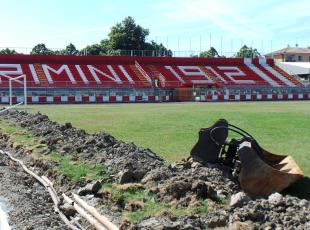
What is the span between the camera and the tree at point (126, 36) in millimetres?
97125

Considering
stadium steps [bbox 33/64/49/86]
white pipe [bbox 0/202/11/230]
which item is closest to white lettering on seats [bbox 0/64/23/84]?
stadium steps [bbox 33/64/49/86]

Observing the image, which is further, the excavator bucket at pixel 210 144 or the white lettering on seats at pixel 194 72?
the white lettering on seats at pixel 194 72

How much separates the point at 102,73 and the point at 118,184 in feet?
189

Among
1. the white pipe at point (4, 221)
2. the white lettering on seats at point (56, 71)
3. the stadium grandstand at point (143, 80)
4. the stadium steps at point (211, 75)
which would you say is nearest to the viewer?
the white pipe at point (4, 221)

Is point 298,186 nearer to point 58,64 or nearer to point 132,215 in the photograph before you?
point 132,215

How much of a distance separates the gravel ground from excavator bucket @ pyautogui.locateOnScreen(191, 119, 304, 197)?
2796 millimetres

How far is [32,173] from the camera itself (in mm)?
11430

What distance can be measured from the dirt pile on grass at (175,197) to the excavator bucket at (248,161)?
224 mm

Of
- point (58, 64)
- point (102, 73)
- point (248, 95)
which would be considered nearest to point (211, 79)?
point (248, 95)

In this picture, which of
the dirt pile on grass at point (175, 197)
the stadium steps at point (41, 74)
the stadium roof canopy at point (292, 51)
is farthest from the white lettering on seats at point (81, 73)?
the stadium roof canopy at point (292, 51)

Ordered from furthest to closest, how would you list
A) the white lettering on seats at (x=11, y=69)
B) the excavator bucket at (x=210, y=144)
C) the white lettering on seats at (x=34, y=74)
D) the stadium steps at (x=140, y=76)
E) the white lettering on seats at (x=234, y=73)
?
the white lettering on seats at (x=234, y=73) → the stadium steps at (x=140, y=76) → the white lettering on seats at (x=11, y=69) → the white lettering on seats at (x=34, y=74) → the excavator bucket at (x=210, y=144)

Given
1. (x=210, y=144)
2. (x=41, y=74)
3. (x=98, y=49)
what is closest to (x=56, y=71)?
(x=41, y=74)

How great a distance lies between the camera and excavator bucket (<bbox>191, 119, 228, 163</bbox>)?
9250 mm

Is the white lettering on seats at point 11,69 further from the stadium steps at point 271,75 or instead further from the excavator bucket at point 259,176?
the excavator bucket at point 259,176
